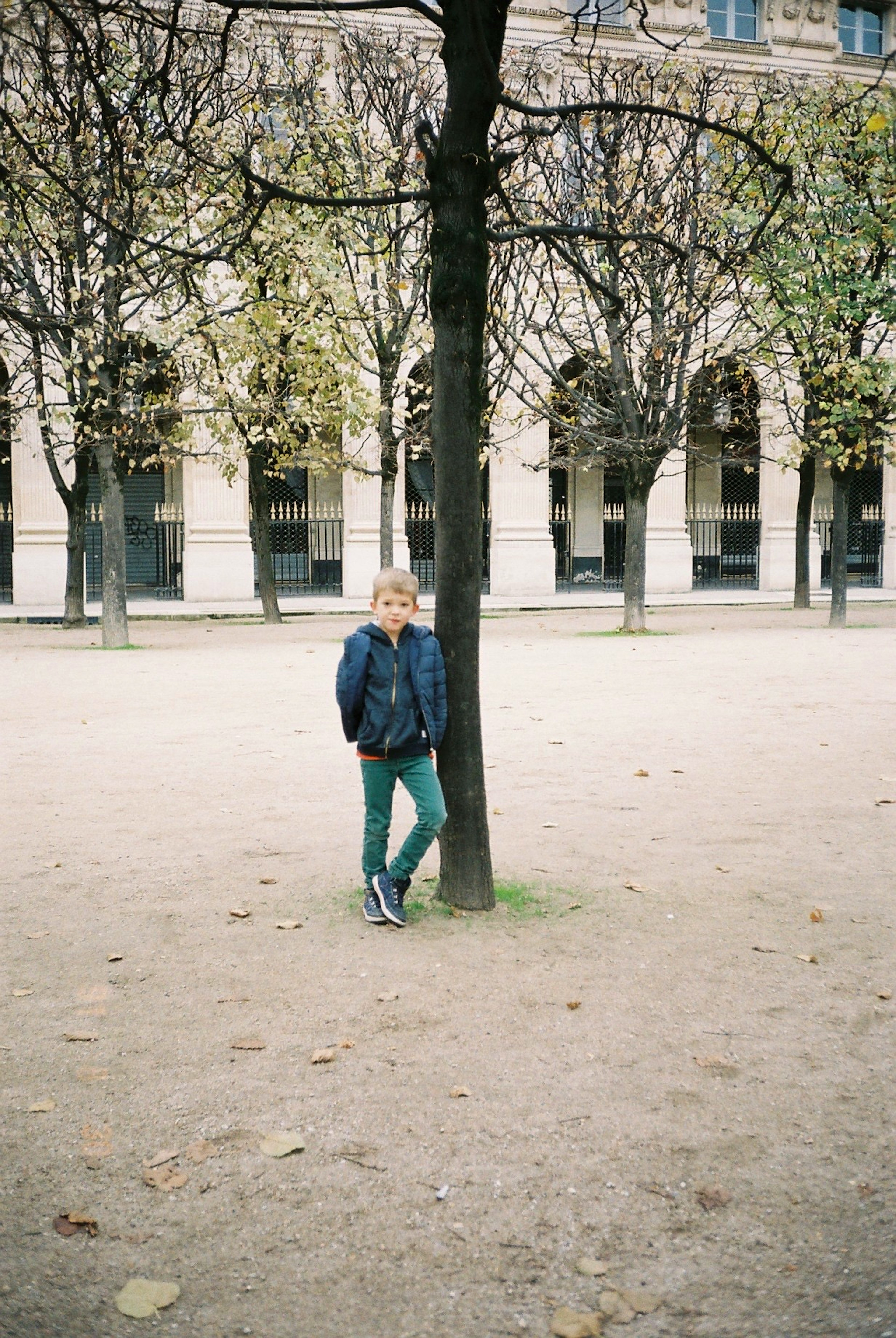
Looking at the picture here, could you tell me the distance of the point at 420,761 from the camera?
5.04 metres

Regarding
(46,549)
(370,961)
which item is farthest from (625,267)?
(46,549)

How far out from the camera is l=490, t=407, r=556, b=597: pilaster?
33438 millimetres

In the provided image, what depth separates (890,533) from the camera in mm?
36938

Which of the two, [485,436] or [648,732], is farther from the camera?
[485,436]

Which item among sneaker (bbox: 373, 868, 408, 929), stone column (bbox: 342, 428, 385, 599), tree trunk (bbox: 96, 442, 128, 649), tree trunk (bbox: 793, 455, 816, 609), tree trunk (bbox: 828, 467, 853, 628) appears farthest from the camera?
stone column (bbox: 342, 428, 385, 599)

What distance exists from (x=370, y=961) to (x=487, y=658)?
12.2 metres

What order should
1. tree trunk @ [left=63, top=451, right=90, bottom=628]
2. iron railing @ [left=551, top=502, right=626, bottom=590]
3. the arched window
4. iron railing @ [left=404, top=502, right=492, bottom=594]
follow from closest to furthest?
tree trunk @ [left=63, top=451, right=90, bottom=628]
iron railing @ [left=404, top=502, right=492, bottom=594]
the arched window
iron railing @ [left=551, top=502, right=626, bottom=590]

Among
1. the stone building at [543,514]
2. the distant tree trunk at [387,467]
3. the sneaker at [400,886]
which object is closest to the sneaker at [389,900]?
the sneaker at [400,886]

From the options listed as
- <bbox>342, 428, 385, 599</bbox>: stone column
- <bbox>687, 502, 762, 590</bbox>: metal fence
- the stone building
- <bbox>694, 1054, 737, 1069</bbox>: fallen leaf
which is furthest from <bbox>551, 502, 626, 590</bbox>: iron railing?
<bbox>694, 1054, 737, 1069</bbox>: fallen leaf

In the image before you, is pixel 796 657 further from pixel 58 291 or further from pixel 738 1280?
pixel 738 1280

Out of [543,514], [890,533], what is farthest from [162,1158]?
[890,533]

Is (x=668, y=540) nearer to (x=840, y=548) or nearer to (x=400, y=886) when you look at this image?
(x=840, y=548)

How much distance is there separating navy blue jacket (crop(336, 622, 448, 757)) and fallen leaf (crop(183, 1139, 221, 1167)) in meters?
1.93

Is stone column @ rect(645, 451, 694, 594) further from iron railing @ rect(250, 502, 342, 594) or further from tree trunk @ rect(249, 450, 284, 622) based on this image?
tree trunk @ rect(249, 450, 284, 622)
